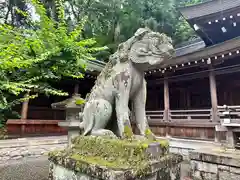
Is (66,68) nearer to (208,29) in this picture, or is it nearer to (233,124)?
(233,124)

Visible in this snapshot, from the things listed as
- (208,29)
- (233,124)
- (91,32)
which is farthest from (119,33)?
(233,124)

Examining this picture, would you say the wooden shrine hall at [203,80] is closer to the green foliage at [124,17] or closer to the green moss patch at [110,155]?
the green moss patch at [110,155]

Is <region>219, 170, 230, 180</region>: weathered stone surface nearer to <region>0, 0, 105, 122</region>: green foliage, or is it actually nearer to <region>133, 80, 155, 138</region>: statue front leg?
<region>133, 80, 155, 138</region>: statue front leg

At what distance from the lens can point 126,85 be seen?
166 centimetres

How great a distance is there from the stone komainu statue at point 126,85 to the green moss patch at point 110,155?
135 mm

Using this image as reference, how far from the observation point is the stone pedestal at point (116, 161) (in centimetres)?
123

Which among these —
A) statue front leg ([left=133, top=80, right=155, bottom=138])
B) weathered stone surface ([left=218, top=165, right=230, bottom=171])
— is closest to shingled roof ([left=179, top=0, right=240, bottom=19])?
weathered stone surface ([left=218, top=165, right=230, bottom=171])

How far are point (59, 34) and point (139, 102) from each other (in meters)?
3.92

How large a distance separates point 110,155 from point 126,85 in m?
0.65

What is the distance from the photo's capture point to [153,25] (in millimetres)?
13391

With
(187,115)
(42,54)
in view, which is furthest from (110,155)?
(187,115)

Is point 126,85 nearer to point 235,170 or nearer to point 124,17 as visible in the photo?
point 235,170

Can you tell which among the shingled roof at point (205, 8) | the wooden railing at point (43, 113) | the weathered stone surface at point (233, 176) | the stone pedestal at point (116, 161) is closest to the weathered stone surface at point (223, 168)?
the weathered stone surface at point (233, 176)

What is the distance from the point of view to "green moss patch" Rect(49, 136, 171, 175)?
128 centimetres
